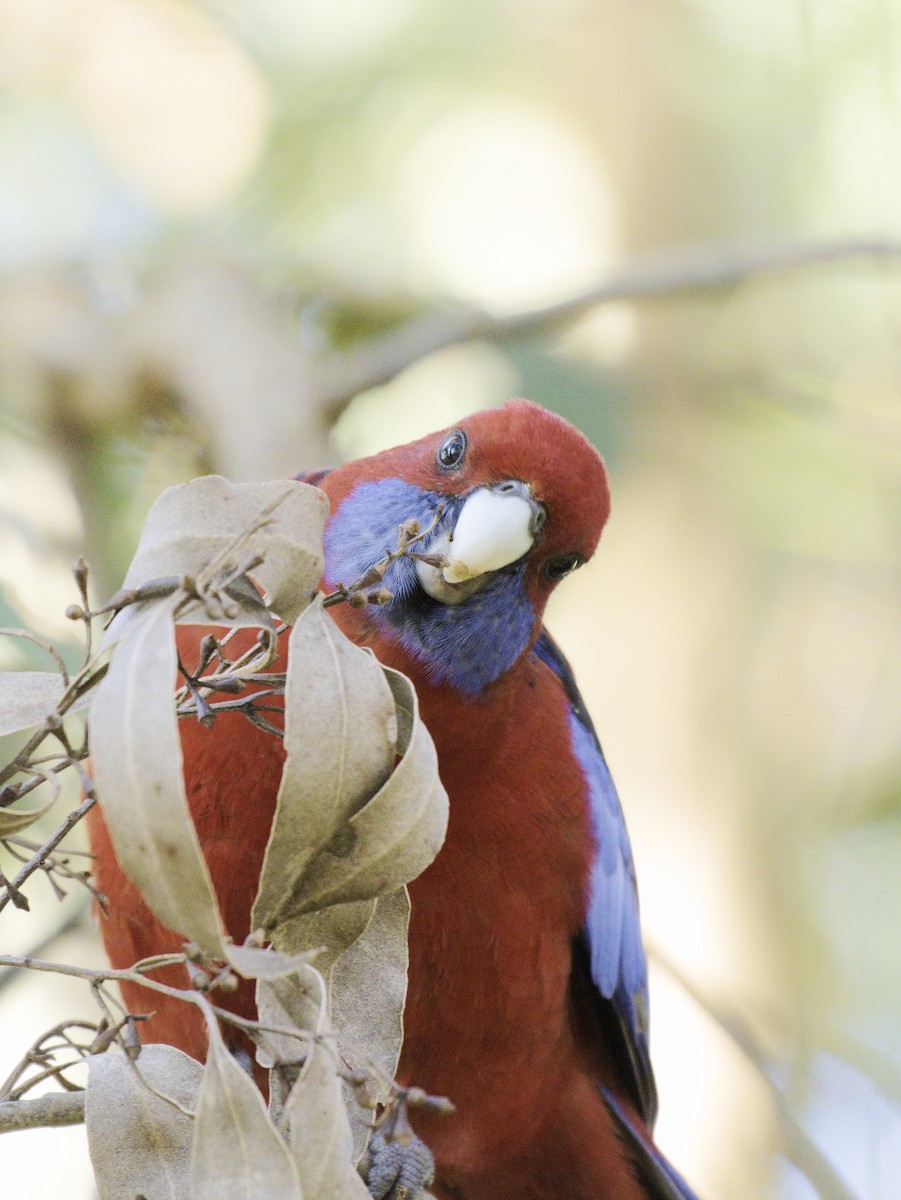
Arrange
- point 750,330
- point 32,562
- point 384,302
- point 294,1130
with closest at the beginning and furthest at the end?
point 294,1130 → point 32,562 → point 384,302 → point 750,330

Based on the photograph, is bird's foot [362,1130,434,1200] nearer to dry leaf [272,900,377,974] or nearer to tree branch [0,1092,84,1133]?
tree branch [0,1092,84,1133]

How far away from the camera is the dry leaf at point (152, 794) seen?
36.2 inches

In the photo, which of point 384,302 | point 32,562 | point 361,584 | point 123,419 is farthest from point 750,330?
point 361,584

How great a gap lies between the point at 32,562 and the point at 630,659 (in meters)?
2.25

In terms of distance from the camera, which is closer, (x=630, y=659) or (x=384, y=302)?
(x=384, y=302)

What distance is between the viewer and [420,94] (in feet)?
16.7

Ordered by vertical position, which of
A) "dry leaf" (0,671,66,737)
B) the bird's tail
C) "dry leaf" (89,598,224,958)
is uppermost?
"dry leaf" (0,671,66,737)

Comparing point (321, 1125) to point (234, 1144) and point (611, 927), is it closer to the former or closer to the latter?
point (234, 1144)

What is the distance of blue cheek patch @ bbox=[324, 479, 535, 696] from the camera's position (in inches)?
74.3

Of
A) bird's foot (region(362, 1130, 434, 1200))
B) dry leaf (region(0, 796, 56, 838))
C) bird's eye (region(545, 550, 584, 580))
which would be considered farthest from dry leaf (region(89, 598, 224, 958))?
bird's foot (region(362, 1130, 434, 1200))

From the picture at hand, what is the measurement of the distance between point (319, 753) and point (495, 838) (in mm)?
1117

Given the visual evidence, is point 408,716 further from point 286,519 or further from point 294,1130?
point 294,1130

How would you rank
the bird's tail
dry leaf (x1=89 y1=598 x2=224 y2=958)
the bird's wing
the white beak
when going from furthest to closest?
1. the bird's tail
2. the bird's wing
3. the white beak
4. dry leaf (x1=89 y1=598 x2=224 y2=958)

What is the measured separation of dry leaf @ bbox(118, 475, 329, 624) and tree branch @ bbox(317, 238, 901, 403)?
2.16 m
